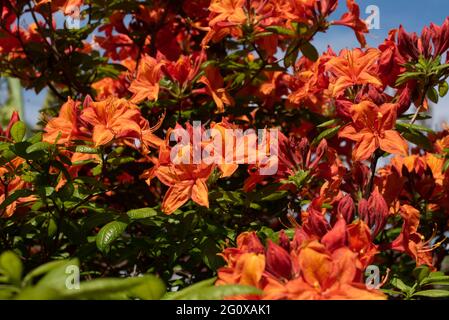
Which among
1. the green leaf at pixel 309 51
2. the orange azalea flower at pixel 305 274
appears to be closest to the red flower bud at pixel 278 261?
the orange azalea flower at pixel 305 274

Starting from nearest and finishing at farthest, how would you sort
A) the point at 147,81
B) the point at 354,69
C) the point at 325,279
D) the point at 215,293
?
the point at 215,293 → the point at 325,279 → the point at 354,69 → the point at 147,81

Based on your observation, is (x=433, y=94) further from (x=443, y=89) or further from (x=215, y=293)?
(x=215, y=293)

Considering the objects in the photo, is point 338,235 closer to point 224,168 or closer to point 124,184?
point 224,168

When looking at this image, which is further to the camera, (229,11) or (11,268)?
(229,11)

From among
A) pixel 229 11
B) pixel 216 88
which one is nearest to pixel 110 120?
pixel 216 88

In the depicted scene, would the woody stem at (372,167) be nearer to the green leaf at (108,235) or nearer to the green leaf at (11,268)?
the green leaf at (108,235)

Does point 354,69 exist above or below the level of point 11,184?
above

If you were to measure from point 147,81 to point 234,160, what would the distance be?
65cm

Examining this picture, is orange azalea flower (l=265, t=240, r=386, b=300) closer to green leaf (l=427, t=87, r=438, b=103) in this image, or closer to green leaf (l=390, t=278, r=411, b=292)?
green leaf (l=390, t=278, r=411, b=292)

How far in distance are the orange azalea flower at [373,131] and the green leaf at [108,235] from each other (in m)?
0.78

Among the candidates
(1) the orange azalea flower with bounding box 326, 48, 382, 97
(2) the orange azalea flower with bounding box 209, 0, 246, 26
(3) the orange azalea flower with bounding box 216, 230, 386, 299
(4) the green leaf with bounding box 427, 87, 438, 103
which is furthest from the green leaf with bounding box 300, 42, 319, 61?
(3) the orange azalea flower with bounding box 216, 230, 386, 299

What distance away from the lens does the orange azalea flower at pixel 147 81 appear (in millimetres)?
2197

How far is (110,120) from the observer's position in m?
1.85
